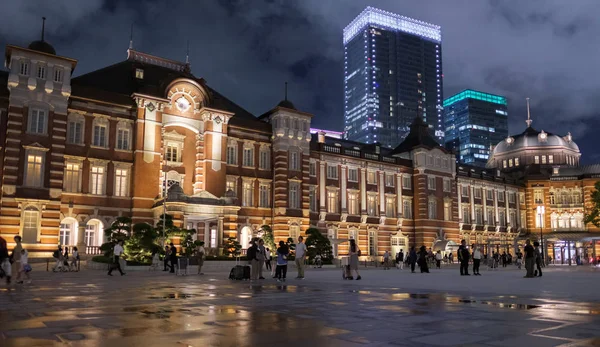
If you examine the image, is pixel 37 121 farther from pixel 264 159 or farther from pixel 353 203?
pixel 353 203

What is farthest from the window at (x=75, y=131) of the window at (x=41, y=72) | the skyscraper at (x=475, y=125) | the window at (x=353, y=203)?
the skyscraper at (x=475, y=125)

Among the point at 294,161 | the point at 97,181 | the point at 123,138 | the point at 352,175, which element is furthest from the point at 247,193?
the point at 352,175

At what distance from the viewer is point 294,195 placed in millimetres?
47656

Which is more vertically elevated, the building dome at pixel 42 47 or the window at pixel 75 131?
the building dome at pixel 42 47

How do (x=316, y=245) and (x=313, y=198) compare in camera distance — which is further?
(x=313, y=198)

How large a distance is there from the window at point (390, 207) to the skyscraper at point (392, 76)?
118 meters

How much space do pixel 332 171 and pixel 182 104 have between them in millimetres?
17388

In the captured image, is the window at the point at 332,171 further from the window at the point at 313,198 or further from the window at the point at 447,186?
the window at the point at 447,186

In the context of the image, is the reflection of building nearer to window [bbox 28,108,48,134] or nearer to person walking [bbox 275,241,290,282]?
window [bbox 28,108,48,134]

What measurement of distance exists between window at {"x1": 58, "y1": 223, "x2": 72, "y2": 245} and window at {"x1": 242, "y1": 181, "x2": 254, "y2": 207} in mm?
14175

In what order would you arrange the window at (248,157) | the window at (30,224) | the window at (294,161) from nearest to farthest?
the window at (30,224) < the window at (248,157) < the window at (294,161)

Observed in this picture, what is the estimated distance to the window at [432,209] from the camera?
59.2 meters

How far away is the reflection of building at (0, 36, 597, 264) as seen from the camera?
35344 millimetres

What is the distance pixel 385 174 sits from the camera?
189 ft
